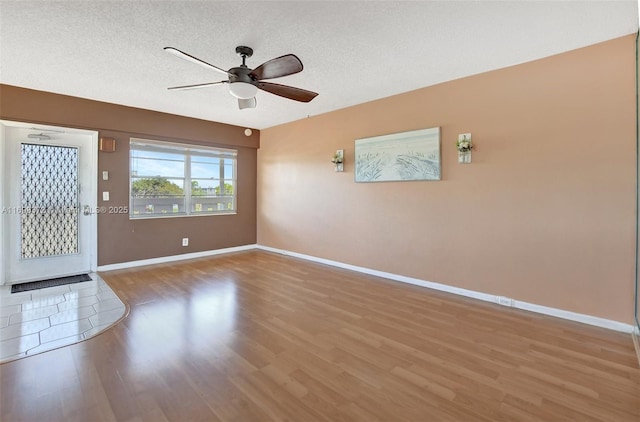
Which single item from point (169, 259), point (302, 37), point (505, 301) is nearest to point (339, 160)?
point (302, 37)

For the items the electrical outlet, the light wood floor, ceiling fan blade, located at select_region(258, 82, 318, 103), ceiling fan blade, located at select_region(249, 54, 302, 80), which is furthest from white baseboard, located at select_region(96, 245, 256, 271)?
the electrical outlet

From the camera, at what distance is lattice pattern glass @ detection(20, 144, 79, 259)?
4.19 metres

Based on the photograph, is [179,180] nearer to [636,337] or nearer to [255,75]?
[255,75]

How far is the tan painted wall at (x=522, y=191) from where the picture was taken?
9.11 ft

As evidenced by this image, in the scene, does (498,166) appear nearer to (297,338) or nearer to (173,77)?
(297,338)

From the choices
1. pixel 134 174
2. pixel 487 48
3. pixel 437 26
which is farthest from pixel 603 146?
pixel 134 174

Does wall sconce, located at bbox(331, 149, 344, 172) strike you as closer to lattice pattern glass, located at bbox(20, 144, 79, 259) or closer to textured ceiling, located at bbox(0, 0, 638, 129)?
textured ceiling, located at bbox(0, 0, 638, 129)

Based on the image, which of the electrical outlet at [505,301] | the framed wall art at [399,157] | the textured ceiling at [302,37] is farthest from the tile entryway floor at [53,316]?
the electrical outlet at [505,301]

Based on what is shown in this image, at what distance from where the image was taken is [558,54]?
3012mm

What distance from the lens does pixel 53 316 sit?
3016 millimetres

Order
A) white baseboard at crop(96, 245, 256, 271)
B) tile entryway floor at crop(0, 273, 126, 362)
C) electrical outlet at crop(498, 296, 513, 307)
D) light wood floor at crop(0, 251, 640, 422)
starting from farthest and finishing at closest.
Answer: white baseboard at crop(96, 245, 256, 271) < electrical outlet at crop(498, 296, 513, 307) < tile entryway floor at crop(0, 273, 126, 362) < light wood floor at crop(0, 251, 640, 422)

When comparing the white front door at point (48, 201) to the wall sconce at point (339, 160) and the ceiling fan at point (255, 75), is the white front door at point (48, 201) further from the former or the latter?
the wall sconce at point (339, 160)

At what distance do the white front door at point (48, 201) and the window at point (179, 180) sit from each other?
631 mm

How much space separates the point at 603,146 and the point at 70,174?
21.8 feet
